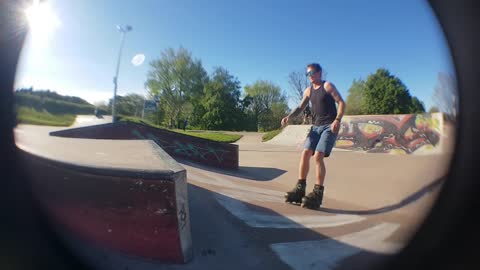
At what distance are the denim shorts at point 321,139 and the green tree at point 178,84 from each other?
72cm

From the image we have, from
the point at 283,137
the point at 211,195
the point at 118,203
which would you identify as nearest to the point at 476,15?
the point at 283,137

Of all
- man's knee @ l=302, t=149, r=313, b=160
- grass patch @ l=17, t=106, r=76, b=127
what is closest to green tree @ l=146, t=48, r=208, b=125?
grass patch @ l=17, t=106, r=76, b=127

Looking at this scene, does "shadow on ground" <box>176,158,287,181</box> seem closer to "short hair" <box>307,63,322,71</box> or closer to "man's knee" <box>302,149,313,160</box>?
"man's knee" <box>302,149,313,160</box>

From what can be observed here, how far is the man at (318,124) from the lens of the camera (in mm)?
1011

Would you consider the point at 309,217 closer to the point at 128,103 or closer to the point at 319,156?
the point at 319,156

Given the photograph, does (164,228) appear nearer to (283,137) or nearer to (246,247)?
(246,247)

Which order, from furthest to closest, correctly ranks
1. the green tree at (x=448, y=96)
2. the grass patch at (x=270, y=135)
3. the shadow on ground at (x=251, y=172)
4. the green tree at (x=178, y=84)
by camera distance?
the shadow on ground at (x=251, y=172) < the grass patch at (x=270, y=135) < the green tree at (x=178, y=84) < the green tree at (x=448, y=96)

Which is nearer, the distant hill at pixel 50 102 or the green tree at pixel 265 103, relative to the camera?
the distant hill at pixel 50 102

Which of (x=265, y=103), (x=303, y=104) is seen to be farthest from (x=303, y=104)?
(x=265, y=103)

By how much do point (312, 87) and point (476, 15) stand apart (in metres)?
0.60

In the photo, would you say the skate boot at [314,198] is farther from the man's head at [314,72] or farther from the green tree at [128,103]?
the green tree at [128,103]

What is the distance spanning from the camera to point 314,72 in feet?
3.30

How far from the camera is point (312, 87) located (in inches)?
41.3

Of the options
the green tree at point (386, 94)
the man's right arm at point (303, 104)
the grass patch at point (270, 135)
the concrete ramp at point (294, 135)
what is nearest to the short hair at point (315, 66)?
the man's right arm at point (303, 104)
